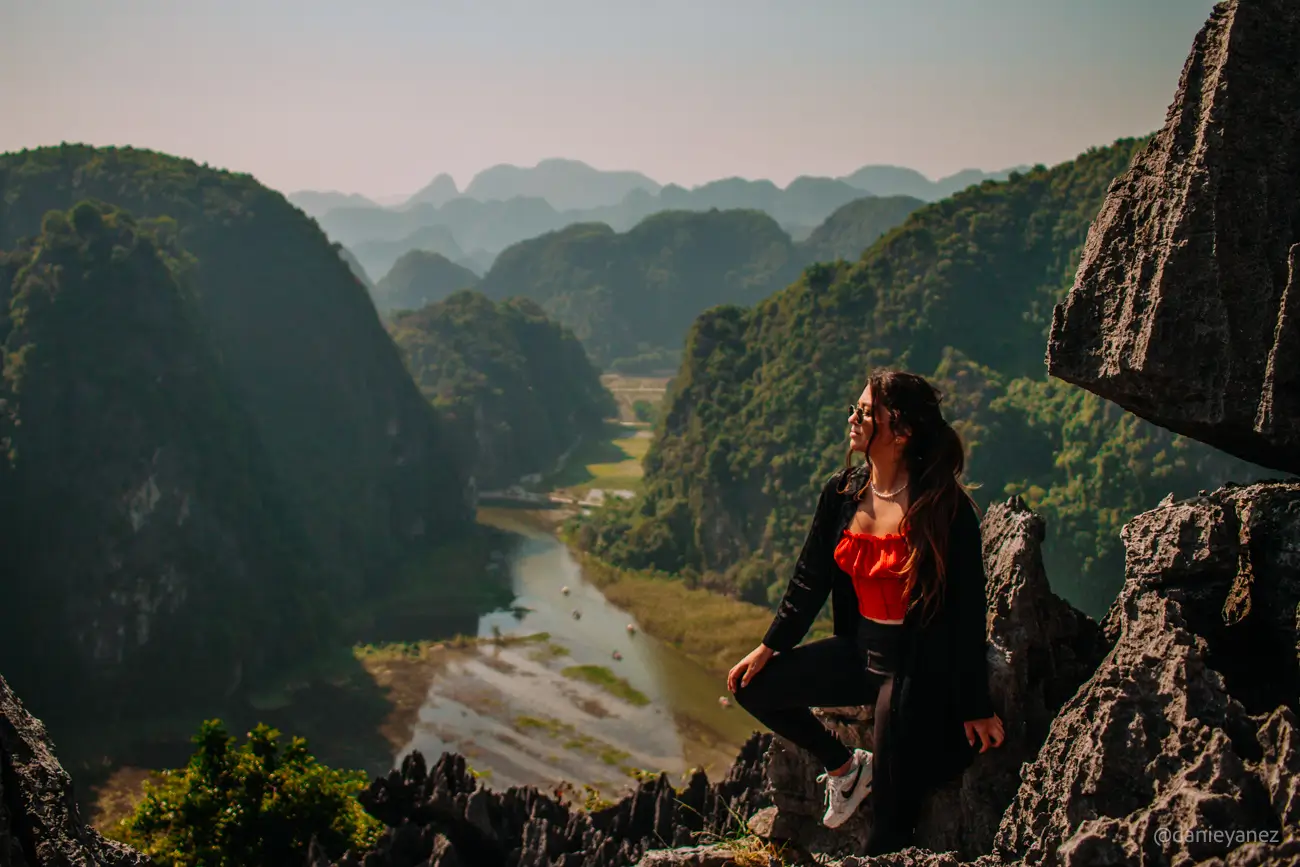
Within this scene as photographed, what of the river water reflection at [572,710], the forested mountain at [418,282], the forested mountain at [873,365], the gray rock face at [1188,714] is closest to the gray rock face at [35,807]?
the gray rock face at [1188,714]

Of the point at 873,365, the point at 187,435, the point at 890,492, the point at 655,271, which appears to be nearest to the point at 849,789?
the point at 890,492

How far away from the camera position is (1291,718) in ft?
9.29

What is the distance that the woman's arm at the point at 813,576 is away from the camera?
4.04 m

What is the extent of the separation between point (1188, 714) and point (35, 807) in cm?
386

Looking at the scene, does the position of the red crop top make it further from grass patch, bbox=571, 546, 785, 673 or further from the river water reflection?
grass patch, bbox=571, 546, 785, 673

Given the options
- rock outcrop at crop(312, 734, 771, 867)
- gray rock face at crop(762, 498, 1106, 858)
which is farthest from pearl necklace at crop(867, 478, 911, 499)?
rock outcrop at crop(312, 734, 771, 867)

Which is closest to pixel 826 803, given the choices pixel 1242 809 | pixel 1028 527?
pixel 1028 527

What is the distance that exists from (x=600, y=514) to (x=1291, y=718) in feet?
145

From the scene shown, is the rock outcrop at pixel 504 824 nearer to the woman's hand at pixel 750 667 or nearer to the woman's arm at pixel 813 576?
the woman's hand at pixel 750 667

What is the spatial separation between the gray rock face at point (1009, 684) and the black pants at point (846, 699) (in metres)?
0.25

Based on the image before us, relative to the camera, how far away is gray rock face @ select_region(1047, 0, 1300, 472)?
11.6ft

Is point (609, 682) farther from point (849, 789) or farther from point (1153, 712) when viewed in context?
point (1153, 712)

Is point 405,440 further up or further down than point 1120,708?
further down

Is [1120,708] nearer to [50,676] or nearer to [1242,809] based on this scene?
[1242,809]
